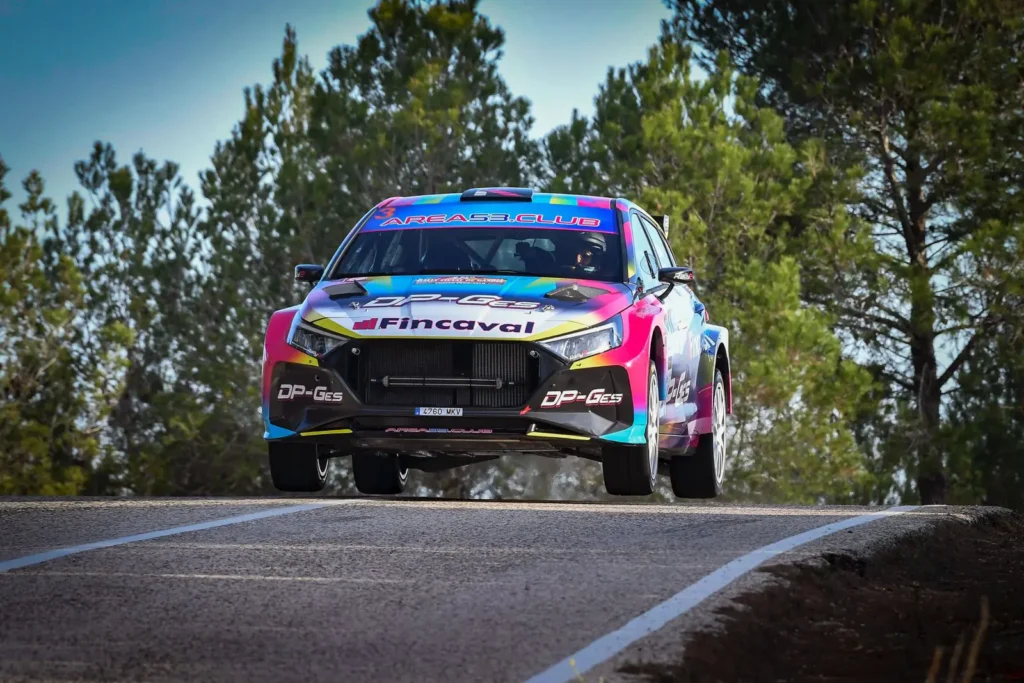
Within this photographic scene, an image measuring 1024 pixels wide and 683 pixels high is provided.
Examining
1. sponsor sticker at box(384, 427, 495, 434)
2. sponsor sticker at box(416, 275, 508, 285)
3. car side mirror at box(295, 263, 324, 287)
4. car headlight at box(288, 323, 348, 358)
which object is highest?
car side mirror at box(295, 263, 324, 287)

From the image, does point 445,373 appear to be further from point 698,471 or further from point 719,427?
point 719,427

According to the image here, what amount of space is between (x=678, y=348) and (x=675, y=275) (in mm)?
530

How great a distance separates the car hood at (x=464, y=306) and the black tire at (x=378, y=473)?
7.12ft

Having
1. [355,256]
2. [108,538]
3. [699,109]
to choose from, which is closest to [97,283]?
[699,109]

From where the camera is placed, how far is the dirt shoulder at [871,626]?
568cm

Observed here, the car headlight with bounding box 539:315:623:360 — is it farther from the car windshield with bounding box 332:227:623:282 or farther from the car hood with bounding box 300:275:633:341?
the car windshield with bounding box 332:227:623:282

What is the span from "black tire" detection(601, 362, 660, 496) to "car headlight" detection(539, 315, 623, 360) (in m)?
0.41

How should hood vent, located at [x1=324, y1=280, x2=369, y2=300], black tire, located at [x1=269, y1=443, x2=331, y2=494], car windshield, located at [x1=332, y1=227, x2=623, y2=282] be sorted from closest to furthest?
hood vent, located at [x1=324, y1=280, x2=369, y2=300] < black tire, located at [x1=269, y1=443, x2=331, y2=494] < car windshield, located at [x1=332, y1=227, x2=623, y2=282]

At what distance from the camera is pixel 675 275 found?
12.3m

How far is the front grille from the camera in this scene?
35.0ft

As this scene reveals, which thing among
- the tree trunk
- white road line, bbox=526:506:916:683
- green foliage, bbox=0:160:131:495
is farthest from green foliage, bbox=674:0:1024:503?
white road line, bbox=526:506:916:683

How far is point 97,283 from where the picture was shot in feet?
143

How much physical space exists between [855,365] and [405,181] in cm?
965

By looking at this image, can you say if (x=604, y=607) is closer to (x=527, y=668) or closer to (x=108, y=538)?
(x=527, y=668)
